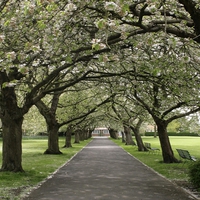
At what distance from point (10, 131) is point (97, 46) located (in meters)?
9.57

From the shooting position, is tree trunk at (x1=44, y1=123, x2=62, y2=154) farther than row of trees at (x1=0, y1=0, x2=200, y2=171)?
Yes

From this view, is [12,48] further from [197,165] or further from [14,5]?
[197,165]

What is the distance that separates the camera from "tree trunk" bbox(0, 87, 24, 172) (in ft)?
43.5

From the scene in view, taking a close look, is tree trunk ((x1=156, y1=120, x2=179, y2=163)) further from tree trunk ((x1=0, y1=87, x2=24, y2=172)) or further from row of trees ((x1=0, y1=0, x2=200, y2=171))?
tree trunk ((x1=0, y1=87, x2=24, y2=172))

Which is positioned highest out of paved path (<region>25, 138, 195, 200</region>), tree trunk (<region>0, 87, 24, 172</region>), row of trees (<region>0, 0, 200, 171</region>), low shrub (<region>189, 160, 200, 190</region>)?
row of trees (<region>0, 0, 200, 171</region>)

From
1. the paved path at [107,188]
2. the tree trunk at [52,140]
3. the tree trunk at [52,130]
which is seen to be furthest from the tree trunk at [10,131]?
the tree trunk at [52,140]

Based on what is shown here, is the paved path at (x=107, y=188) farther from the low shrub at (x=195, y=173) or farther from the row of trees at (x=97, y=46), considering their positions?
the row of trees at (x=97, y=46)

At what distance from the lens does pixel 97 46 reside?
479 centimetres

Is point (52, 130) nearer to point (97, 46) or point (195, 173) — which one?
point (195, 173)

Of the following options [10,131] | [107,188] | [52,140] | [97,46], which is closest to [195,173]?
[107,188]

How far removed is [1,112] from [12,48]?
15.3ft

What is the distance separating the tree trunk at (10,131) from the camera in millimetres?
13258

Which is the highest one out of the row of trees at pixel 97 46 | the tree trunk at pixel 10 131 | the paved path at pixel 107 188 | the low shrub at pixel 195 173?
the row of trees at pixel 97 46

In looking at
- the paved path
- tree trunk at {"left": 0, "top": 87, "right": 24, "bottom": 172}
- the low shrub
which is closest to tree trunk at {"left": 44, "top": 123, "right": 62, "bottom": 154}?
tree trunk at {"left": 0, "top": 87, "right": 24, "bottom": 172}
